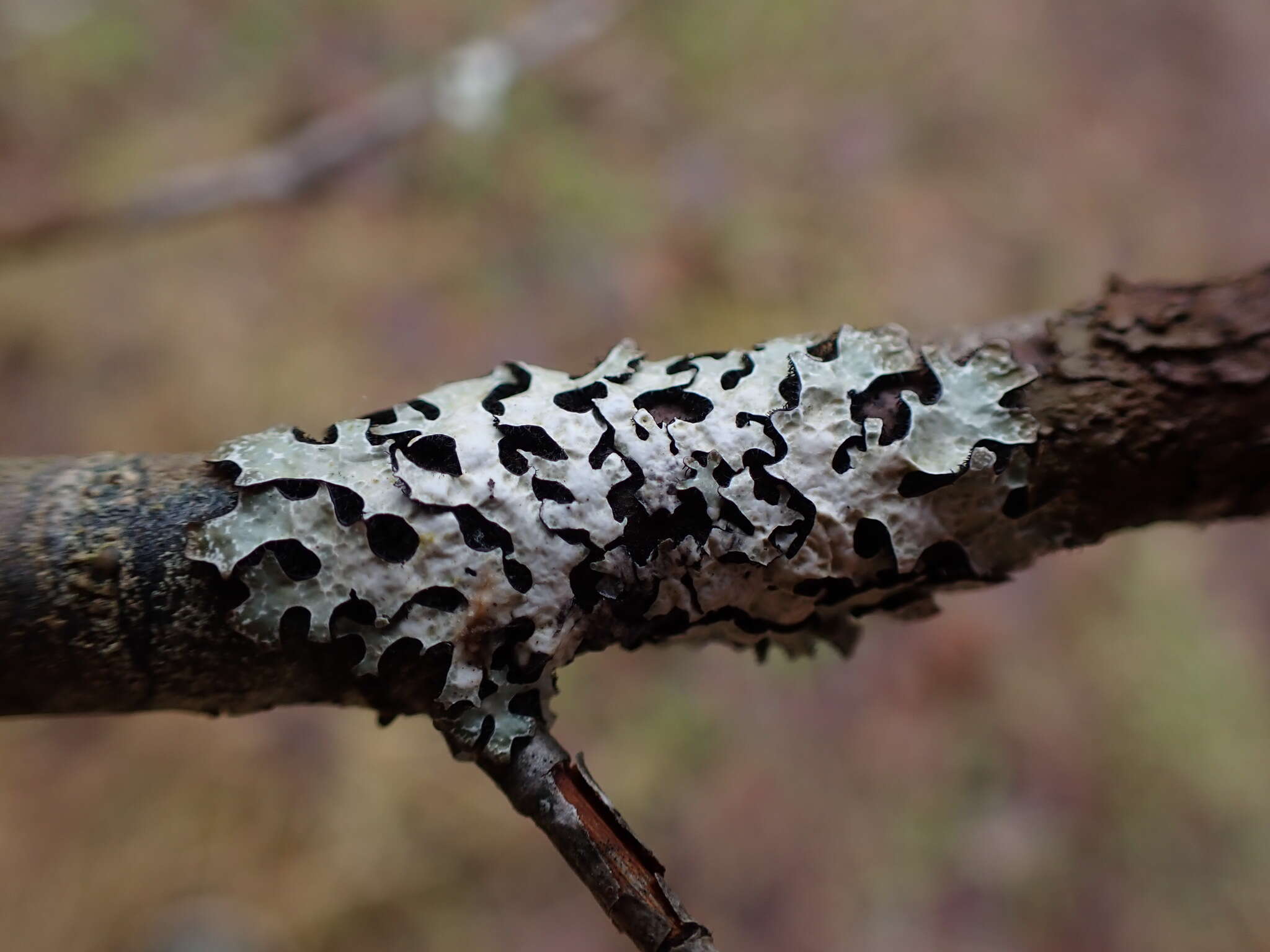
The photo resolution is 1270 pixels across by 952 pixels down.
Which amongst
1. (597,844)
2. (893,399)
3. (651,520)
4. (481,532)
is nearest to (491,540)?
(481,532)

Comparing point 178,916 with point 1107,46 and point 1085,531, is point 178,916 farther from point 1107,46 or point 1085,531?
point 1107,46

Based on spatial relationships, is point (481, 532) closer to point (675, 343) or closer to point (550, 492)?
point (550, 492)

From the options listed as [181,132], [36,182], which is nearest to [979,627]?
[181,132]

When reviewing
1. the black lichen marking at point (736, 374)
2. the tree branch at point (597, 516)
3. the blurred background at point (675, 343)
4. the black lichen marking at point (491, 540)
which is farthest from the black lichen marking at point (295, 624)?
the blurred background at point (675, 343)

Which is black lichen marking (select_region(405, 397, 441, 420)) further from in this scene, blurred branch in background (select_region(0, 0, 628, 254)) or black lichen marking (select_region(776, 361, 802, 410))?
blurred branch in background (select_region(0, 0, 628, 254))

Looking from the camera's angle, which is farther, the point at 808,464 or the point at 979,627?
the point at 979,627

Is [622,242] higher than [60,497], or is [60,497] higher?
[622,242]

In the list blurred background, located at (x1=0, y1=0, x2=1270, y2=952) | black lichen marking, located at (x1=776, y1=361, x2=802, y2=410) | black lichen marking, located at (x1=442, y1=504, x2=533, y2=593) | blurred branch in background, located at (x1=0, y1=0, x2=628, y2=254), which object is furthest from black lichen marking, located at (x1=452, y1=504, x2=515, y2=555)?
blurred branch in background, located at (x1=0, y1=0, x2=628, y2=254)
